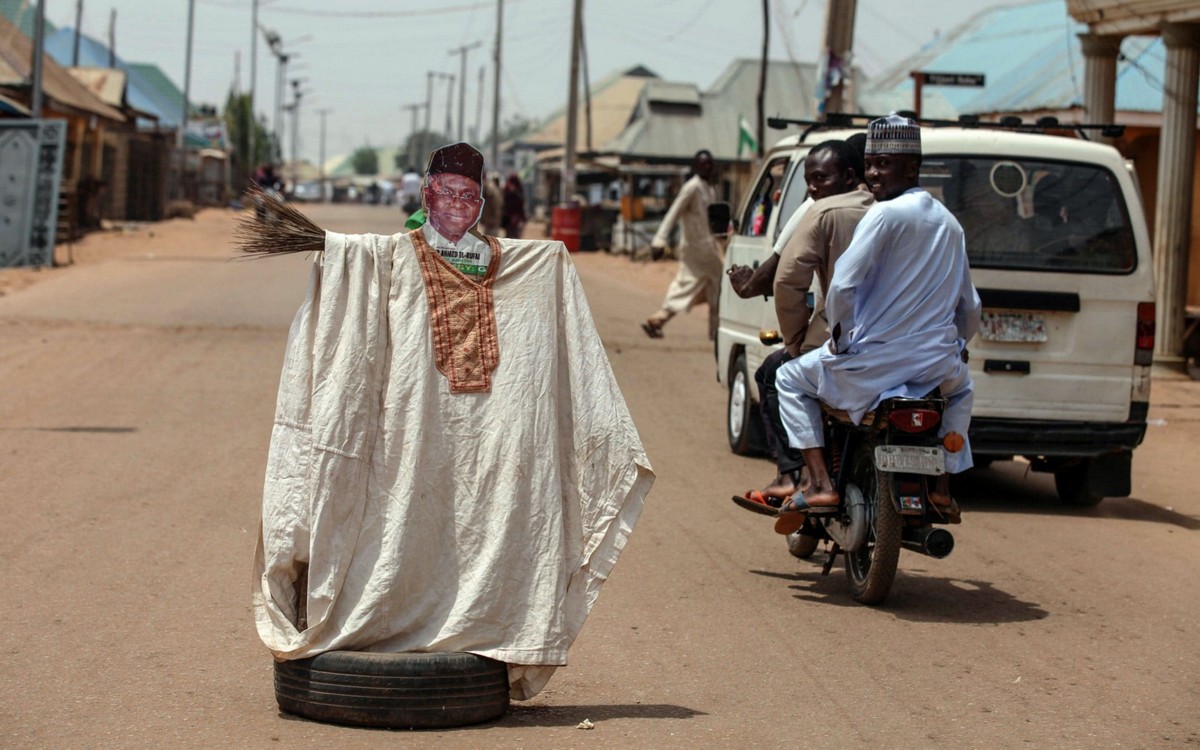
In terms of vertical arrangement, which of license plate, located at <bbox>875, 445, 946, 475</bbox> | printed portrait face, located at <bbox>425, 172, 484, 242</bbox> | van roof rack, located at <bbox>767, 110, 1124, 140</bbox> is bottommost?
license plate, located at <bbox>875, 445, 946, 475</bbox>

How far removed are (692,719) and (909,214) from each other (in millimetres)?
2353

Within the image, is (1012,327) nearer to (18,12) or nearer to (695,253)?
(695,253)

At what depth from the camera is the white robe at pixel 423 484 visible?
13.5ft

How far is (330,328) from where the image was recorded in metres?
4.16

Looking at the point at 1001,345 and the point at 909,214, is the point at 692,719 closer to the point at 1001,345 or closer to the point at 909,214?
the point at 909,214

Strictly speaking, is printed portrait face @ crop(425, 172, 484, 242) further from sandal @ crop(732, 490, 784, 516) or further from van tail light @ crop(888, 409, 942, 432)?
sandal @ crop(732, 490, 784, 516)

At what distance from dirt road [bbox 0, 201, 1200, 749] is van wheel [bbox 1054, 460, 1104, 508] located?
212 millimetres

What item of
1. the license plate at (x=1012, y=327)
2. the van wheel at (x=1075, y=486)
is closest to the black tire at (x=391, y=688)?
the license plate at (x=1012, y=327)

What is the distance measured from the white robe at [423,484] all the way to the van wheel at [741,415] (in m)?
5.24

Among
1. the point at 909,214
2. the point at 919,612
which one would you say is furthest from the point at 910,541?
the point at 909,214

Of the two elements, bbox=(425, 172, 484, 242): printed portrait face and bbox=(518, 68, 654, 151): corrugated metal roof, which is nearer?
bbox=(425, 172, 484, 242): printed portrait face

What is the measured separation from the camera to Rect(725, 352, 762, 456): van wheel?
955cm

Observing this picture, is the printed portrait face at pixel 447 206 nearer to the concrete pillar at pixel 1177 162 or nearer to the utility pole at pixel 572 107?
the concrete pillar at pixel 1177 162

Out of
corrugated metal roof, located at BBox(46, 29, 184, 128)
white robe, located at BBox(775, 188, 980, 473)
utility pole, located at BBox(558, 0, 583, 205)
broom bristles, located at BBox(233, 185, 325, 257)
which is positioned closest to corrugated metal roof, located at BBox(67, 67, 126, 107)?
corrugated metal roof, located at BBox(46, 29, 184, 128)
